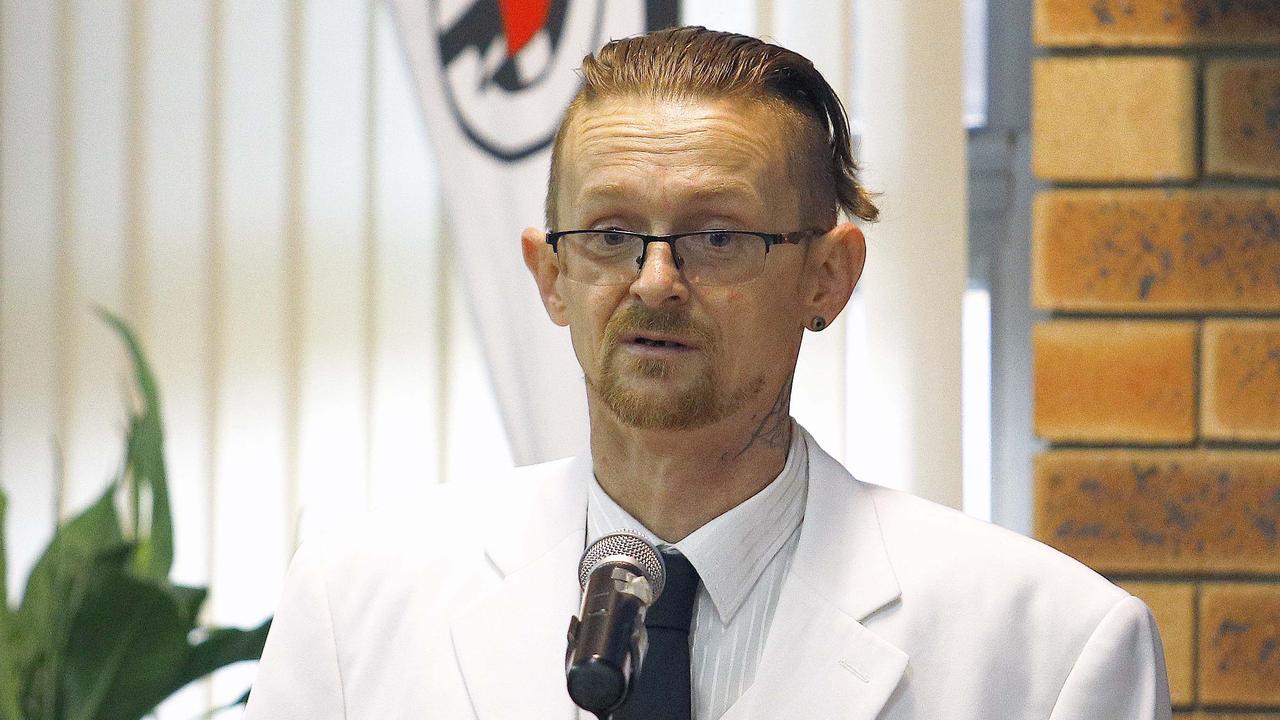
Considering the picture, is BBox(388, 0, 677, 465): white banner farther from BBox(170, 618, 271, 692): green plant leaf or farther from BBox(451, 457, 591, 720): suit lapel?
BBox(451, 457, 591, 720): suit lapel

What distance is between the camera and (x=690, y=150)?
121cm

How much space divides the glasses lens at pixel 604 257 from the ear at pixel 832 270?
7.5 inches

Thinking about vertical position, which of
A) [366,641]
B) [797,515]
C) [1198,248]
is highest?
[1198,248]

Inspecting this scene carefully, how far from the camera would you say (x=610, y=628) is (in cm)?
81

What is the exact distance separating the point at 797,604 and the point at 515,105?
51.1 inches

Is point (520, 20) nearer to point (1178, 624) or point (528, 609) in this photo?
point (528, 609)

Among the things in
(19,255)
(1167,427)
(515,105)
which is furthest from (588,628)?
(19,255)

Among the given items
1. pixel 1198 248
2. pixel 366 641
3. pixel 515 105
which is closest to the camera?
pixel 366 641

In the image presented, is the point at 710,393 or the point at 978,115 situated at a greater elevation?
the point at 978,115

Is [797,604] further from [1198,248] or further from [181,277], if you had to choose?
[181,277]

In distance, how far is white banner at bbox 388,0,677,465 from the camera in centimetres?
223

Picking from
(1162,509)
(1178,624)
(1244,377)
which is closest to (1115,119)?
(1244,377)

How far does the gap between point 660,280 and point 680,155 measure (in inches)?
5.1

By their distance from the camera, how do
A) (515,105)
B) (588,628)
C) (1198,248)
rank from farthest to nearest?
(515,105), (1198,248), (588,628)
